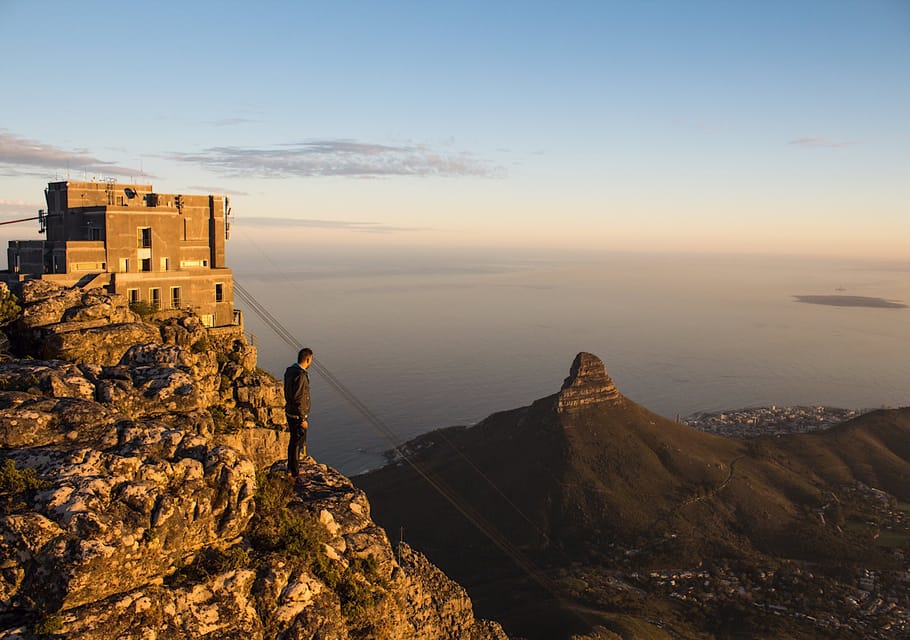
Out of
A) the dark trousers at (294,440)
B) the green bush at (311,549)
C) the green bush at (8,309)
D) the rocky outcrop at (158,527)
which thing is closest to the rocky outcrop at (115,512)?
the rocky outcrop at (158,527)

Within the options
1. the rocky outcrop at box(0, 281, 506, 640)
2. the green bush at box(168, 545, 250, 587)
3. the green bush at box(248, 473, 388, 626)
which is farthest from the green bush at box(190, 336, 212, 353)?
the green bush at box(168, 545, 250, 587)

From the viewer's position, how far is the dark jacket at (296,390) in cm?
1374

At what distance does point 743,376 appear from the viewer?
188 metres

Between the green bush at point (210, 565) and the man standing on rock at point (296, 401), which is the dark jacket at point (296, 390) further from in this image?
the green bush at point (210, 565)

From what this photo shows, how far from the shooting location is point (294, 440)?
14211mm

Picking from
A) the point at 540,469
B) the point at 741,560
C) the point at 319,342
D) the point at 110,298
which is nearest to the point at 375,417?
the point at 540,469

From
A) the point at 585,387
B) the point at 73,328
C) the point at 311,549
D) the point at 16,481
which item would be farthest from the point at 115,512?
the point at 585,387

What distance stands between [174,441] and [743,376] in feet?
655

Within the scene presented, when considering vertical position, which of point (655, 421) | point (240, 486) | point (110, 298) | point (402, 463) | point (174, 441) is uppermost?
point (110, 298)

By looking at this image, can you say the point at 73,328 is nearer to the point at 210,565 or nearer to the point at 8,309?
the point at 8,309

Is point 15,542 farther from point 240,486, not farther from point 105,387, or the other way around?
point 105,387

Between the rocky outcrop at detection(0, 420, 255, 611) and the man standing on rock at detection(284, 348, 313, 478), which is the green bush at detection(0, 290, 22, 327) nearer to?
the rocky outcrop at detection(0, 420, 255, 611)

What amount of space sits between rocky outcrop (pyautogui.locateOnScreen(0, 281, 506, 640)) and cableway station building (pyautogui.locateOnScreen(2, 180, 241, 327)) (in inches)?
865

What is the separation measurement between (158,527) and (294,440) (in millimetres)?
4345
